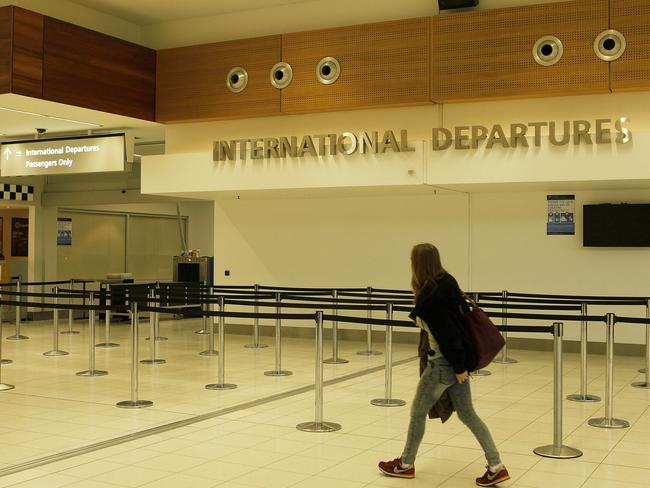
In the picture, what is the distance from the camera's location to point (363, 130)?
12.2 metres

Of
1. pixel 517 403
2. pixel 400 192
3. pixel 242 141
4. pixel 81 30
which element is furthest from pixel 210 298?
pixel 517 403

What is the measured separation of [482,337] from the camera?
502 cm

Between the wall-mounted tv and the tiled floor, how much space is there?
1.87 metres

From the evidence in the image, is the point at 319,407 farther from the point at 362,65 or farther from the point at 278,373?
the point at 362,65

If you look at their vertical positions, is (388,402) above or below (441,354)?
below

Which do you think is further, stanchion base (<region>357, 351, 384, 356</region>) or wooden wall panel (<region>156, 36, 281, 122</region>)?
wooden wall panel (<region>156, 36, 281, 122</region>)

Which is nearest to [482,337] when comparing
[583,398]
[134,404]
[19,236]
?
[583,398]

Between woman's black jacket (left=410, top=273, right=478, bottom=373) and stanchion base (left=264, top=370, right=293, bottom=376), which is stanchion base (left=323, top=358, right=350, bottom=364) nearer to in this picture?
stanchion base (left=264, top=370, right=293, bottom=376)

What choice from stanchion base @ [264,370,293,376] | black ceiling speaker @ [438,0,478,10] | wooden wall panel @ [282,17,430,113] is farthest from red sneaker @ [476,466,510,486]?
black ceiling speaker @ [438,0,478,10]

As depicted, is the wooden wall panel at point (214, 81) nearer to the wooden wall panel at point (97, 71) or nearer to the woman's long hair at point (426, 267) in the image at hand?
the wooden wall panel at point (97, 71)

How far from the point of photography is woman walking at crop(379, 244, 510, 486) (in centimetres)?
496

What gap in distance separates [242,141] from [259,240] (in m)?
2.47

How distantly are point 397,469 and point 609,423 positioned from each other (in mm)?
2531

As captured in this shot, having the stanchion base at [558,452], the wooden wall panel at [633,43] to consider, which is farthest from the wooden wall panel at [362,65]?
the stanchion base at [558,452]
